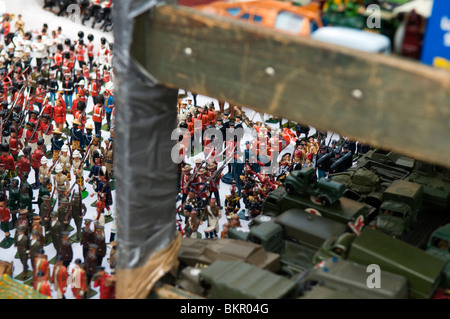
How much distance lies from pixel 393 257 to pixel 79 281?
19.5ft

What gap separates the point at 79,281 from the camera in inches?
467

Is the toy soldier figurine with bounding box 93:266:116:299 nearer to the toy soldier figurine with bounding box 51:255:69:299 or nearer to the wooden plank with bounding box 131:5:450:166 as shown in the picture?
the toy soldier figurine with bounding box 51:255:69:299

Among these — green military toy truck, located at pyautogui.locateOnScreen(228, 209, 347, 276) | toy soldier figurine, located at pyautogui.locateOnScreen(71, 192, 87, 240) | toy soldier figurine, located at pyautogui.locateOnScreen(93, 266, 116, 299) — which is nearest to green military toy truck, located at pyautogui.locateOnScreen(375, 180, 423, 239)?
green military toy truck, located at pyautogui.locateOnScreen(228, 209, 347, 276)

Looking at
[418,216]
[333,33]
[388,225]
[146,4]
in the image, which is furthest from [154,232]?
[418,216]

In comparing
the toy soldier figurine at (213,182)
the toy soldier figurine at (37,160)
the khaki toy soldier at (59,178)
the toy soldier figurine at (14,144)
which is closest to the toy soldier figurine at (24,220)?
the khaki toy soldier at (59,178)

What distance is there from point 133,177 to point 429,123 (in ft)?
12.3

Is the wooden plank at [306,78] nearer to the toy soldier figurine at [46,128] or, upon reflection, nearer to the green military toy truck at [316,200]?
the green military toy truck at [316,200]

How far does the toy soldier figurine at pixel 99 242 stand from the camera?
42.7ft

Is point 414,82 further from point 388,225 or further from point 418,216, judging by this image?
point 418,216

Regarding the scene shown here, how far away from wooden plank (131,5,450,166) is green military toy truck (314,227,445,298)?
426 cm

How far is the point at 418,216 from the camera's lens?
13023 millimetres

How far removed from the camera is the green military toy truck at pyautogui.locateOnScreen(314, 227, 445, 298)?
30.2 feet

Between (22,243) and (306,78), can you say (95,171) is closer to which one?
(22,243)

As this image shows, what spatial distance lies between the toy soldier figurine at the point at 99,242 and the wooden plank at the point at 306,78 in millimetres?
7127
